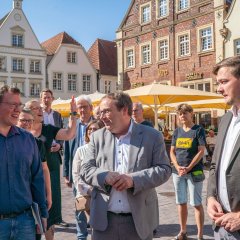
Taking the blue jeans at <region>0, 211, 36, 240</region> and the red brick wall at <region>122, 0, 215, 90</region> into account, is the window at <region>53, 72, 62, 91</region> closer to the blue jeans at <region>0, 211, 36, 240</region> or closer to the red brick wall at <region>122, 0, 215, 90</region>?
the red brick wall at <region>122, 0, 215, 90</region>

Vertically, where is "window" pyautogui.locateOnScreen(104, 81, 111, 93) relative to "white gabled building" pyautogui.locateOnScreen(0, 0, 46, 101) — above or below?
below

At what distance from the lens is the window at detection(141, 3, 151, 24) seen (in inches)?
1102

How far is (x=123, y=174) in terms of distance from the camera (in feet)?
10.00

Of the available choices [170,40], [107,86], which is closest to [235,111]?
[170,40]

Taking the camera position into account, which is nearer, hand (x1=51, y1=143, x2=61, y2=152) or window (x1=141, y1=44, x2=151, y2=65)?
hand (x1=51, y1=143, x2=61, y2=152)

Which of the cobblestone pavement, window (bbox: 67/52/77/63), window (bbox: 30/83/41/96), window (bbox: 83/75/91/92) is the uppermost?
window (bbox: 67/52/77/63)

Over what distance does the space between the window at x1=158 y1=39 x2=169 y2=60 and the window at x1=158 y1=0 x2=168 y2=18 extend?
1.77m

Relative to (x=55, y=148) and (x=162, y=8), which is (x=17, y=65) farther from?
(x=55, y=148)

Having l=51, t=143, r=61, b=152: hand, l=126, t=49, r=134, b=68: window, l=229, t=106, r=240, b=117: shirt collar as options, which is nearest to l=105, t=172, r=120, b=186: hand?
l=229, t=106, r=240, b=117: shirt collar

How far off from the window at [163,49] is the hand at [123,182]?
2430cm

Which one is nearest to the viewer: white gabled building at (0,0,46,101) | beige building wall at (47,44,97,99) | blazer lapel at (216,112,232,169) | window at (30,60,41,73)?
blazer lapel at (216,112,232,169)

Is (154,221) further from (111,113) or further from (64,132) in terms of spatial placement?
(64,132)

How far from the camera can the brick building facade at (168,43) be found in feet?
78.9

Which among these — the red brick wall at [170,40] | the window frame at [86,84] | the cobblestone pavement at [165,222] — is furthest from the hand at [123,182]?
the window frame at [86,84]
